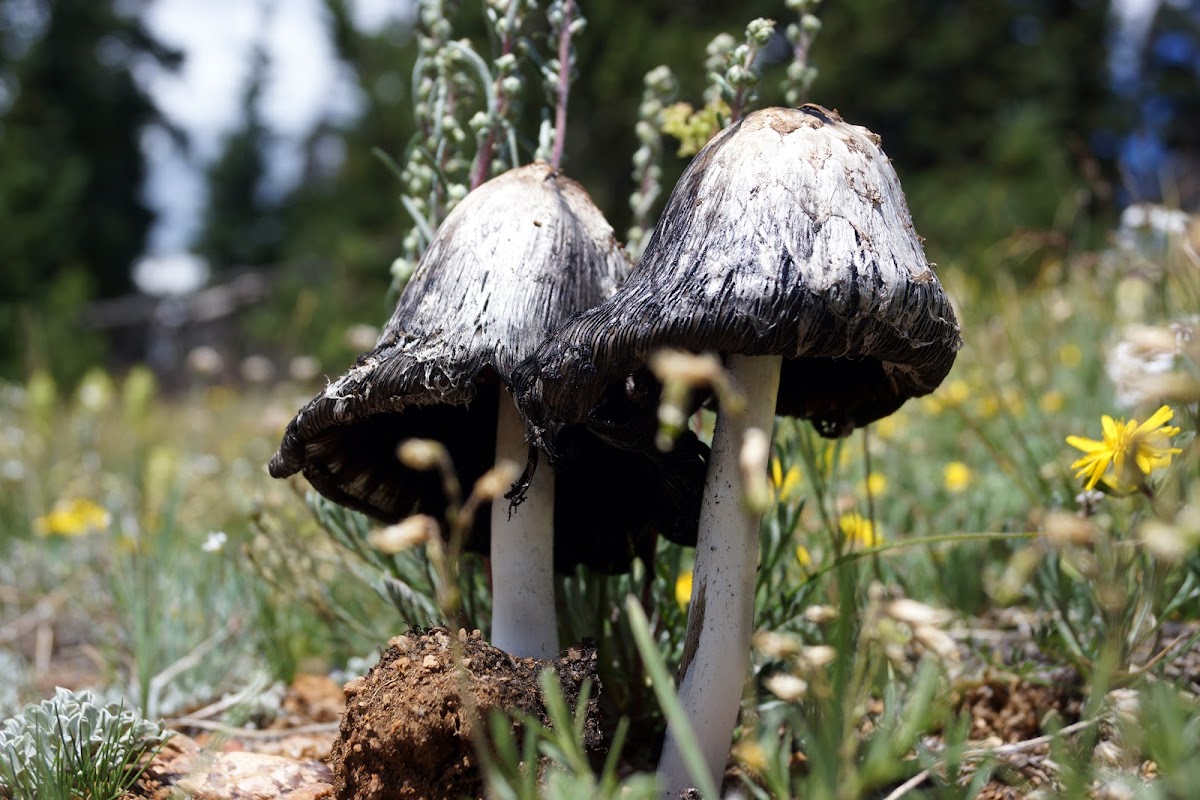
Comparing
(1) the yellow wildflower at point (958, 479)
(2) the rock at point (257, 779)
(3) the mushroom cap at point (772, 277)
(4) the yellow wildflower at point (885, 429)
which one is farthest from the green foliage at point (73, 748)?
(4) the yellow wildflower at point (885, 429)

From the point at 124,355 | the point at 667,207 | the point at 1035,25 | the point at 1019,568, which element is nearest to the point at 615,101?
the point at 1035,25

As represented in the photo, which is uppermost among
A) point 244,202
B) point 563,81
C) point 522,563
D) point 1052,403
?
point 244,202

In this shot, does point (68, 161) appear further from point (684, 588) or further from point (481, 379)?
point (481, 379)

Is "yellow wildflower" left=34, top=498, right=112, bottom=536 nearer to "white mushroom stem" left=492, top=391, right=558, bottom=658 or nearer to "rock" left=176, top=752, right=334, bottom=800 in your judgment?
"rock" left=176, top=752, right=334, bottom=800

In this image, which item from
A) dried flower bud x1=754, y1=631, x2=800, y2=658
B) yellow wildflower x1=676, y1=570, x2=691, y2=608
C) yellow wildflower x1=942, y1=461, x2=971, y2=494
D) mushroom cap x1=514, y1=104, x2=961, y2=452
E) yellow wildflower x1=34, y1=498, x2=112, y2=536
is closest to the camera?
dried flower bud x1=754, y1=631, x2=800, y2=658

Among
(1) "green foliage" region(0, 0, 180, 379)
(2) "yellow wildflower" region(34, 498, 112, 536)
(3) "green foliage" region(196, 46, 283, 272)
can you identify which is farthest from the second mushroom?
(3) "green foliage" region(196, 46, 283, 272)

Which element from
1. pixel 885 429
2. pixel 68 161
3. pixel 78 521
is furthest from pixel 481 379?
pixel 68 161
